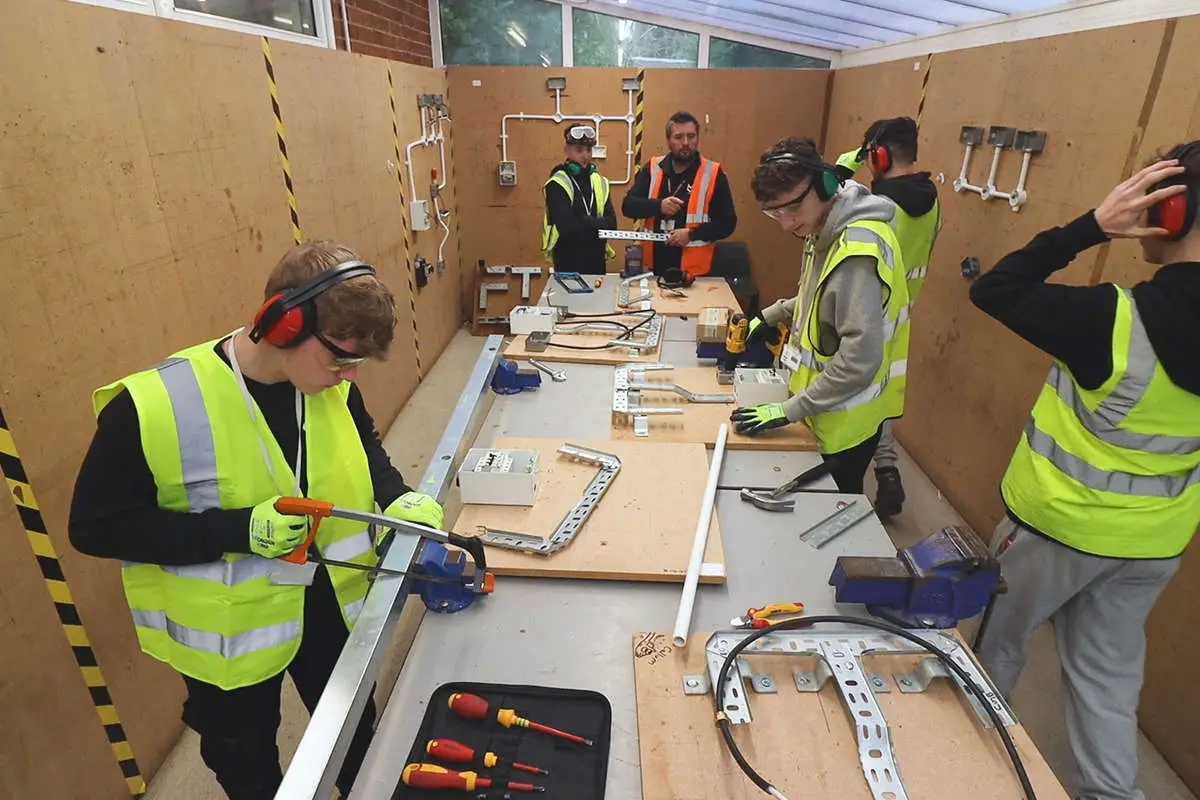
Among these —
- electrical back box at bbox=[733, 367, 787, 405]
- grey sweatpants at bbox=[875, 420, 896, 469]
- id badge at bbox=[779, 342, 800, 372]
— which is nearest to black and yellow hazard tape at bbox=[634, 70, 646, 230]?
grey sweatpants at bbox=[875, 420, 896, 469]

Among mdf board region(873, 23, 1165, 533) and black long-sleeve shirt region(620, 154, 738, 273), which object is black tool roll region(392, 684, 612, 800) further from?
black long-sleeve shirt region(620, 154, 738, 273)

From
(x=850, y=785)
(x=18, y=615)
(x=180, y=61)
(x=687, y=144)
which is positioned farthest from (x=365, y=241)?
(x=850, y=785)

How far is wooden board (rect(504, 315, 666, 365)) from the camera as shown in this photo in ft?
8.14

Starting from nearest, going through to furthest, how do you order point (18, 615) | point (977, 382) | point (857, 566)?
point (857, 566) < point (18, 615) < point (977, 382)

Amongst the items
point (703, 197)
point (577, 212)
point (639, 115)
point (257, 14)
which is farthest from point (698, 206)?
point (257, 14)

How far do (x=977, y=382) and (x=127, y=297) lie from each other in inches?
125

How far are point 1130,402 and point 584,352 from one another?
5.53 feet

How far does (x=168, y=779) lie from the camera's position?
1.92m

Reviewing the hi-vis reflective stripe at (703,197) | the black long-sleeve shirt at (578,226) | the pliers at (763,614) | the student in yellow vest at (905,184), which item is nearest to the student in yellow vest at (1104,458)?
the pliers at (763,614)

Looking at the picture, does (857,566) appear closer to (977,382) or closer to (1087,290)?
(1087,290)

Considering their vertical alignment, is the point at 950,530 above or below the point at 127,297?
below

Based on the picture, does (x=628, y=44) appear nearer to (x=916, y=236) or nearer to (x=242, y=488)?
(x=916, y=236)

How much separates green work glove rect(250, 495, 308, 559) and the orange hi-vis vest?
2965 mm

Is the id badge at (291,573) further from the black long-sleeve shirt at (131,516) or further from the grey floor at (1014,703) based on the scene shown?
the grey floor at (1014,703)
